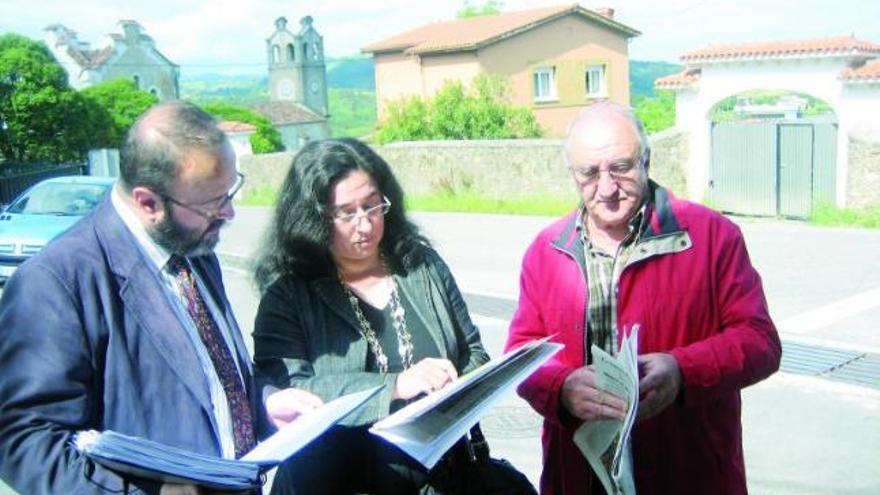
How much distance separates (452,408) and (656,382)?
0.55 meters

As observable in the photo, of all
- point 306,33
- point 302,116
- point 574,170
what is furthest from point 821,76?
point 306,33

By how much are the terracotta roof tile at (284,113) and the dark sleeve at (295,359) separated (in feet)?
244

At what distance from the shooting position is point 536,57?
127 feet

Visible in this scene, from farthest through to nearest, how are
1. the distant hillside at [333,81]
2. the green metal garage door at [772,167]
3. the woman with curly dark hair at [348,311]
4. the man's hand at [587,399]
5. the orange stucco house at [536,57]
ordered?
the distant hillside at [333,81] < the orange stucco house at [536,57] < the green metal garage door at [772,167] < the woman with curly dark hair at [348,311] < the man's hand at [587,399]

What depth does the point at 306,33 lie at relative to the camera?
100 m

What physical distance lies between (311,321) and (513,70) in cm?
3622

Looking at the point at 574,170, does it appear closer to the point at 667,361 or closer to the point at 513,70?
the point at 667,361

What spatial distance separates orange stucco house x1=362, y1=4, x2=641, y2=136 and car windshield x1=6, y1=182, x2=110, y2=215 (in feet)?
82.0

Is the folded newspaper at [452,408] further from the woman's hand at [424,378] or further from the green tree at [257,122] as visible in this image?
the green tree at [257,122]

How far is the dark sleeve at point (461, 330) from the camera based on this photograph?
2754 millimetres

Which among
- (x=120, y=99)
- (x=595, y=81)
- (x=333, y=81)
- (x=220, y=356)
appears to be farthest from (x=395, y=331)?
(x=333, y=81)

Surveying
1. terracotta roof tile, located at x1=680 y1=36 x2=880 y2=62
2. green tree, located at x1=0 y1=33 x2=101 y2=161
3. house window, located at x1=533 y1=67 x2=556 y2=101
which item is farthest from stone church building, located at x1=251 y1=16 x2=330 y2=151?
terracotta roof tile, located at x1=680 y1=36 x2=880 y2=62

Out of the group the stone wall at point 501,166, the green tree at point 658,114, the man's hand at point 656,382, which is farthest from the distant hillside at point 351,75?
the man's hand at point 656,382

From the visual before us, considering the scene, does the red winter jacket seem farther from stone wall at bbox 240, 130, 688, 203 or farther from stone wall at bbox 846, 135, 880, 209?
stone wall at bbox 240, 130, 688, 203
